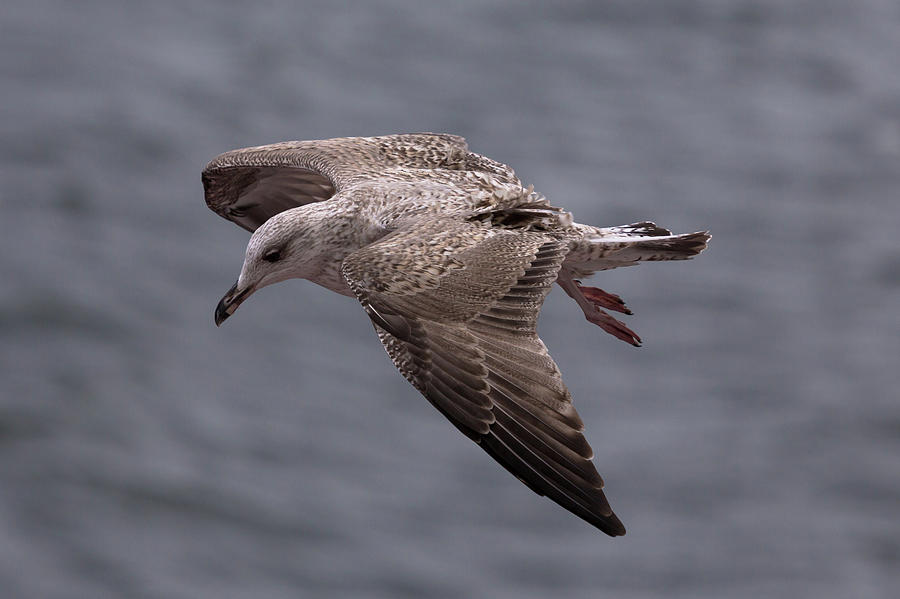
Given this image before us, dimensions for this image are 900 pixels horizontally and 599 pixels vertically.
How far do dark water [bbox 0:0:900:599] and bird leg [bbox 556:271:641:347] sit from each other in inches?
833

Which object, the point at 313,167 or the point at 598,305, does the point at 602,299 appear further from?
the point at 313,167

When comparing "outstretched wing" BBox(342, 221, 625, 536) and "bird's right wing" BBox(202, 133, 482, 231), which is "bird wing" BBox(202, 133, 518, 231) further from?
"outstretched wing" BBox(342, 221, 625, 536)

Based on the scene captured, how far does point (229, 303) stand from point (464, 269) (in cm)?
182

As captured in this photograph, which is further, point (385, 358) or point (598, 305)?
point (385, 358)

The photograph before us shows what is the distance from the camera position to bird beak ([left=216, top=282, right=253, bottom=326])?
9.48 meters

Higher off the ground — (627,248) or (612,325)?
(627,248)

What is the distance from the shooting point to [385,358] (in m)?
36.5

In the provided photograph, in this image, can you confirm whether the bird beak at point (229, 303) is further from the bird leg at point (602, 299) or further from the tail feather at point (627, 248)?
the bird leg at point (602, 299)

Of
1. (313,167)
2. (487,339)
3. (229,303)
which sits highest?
(313,167)

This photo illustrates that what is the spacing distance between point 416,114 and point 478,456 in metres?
9.22

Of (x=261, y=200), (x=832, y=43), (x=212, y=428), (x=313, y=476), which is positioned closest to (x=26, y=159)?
(x=212, y=428)

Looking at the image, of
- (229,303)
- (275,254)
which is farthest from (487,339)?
(229,303)

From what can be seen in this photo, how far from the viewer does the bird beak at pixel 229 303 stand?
9477 mm

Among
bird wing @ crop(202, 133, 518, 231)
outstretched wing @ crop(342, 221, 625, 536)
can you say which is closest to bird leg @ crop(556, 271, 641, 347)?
bird wing @ crop(202, 133, 518, 231)
